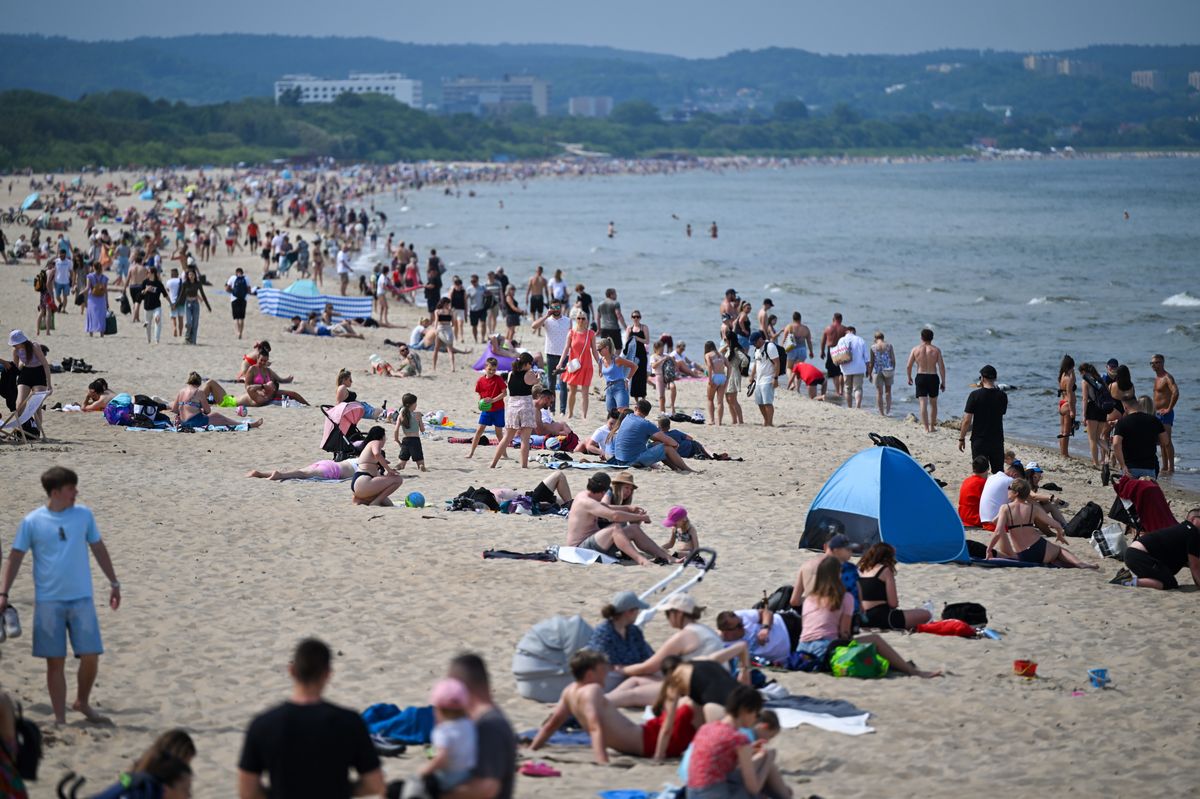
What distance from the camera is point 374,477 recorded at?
508 inches

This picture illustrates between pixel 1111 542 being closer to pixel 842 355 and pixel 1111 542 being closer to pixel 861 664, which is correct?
pixel 861 664

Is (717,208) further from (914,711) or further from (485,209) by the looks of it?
(914,711)

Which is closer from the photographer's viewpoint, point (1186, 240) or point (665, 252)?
point (665, 252)

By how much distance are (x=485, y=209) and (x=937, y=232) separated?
38.7m

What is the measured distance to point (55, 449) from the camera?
581 inches

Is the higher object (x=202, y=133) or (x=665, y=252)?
(x=202, y=133)

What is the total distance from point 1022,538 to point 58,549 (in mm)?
8057

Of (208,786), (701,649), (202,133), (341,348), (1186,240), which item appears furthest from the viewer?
(202,133)

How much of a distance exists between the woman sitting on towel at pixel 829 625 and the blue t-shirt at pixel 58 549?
4430 millimetres

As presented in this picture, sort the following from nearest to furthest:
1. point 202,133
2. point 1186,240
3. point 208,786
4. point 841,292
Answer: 1. point 208,786
2. point 841,292
3. point 1186,240
4. point 202,133

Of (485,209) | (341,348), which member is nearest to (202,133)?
(485,209)

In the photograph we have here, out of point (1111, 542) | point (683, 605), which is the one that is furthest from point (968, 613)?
point (683, 605)

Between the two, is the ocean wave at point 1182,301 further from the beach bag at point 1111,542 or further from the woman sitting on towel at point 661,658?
the woman sitting on towel at point 661,658

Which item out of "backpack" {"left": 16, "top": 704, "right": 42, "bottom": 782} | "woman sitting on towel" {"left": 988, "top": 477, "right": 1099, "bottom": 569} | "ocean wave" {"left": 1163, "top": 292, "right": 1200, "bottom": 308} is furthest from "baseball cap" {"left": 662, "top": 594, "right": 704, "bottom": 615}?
"ocean wave" {"left": 1163, "top": 292, "right": 1200, "bottom": 308}
